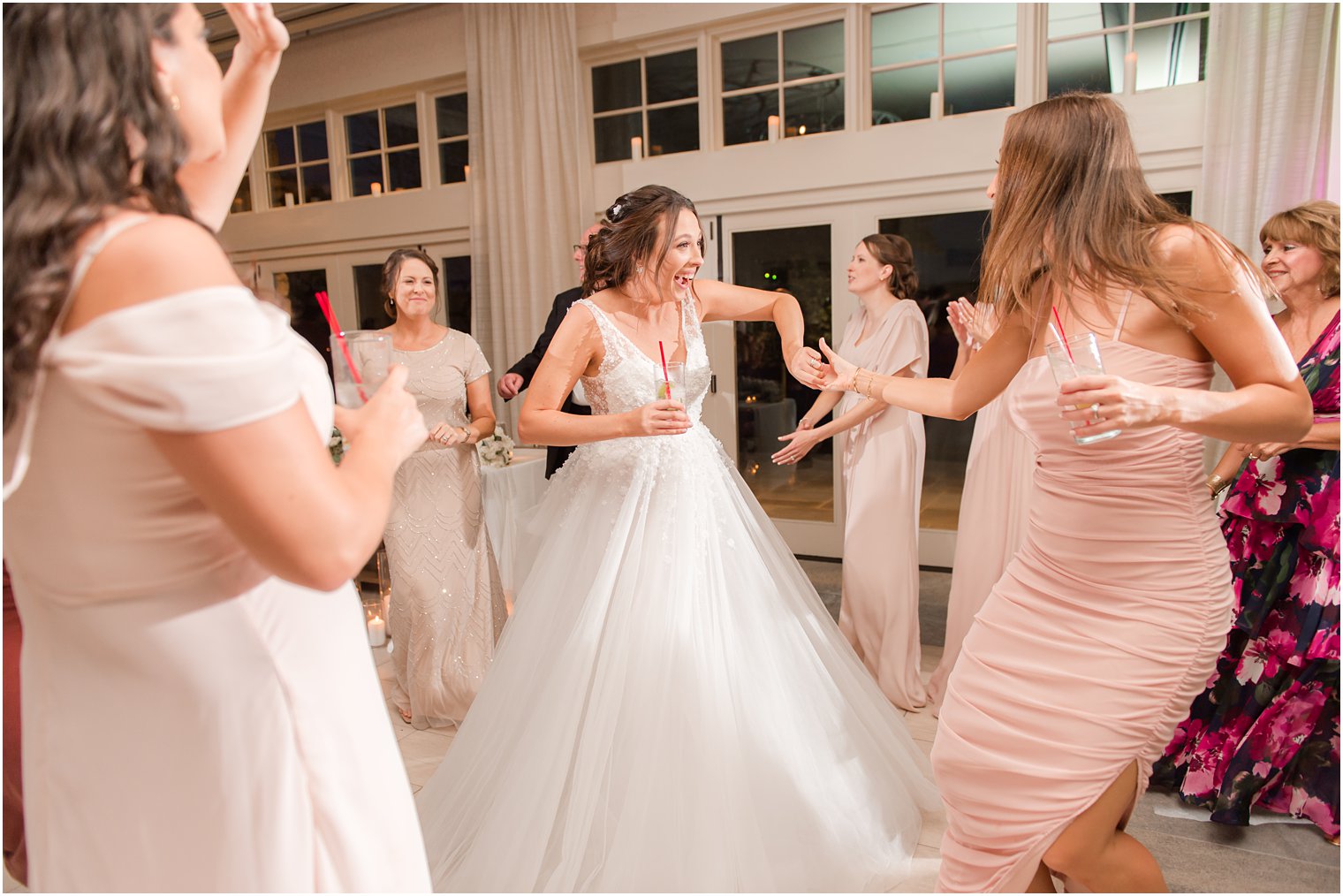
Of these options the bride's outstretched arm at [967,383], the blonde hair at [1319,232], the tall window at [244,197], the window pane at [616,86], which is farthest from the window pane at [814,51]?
the tall window at [244,197]

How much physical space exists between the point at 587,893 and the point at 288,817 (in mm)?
1244

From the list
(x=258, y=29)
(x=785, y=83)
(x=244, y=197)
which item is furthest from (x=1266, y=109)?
(x=244, y=197)

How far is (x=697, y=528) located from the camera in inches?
90.4

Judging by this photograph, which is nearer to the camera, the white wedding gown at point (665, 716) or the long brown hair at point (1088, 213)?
the long brown hair at point (1088, 213)

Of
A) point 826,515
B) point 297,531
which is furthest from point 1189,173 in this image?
point 297,531

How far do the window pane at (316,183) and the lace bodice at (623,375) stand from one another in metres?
5.05

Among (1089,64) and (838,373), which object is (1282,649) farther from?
(1089,64)

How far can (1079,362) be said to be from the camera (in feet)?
4.53

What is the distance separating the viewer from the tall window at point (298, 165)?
6617 millimetres

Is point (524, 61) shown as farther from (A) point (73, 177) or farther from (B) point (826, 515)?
(A) point (73, 177)

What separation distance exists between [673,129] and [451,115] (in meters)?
1.73

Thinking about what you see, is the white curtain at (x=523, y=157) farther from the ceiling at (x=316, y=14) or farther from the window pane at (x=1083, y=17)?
the window pane at (x=1083, y=17)

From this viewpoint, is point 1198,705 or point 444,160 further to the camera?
point 444,160

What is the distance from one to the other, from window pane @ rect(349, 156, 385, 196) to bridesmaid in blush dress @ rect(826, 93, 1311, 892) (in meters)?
5.71
